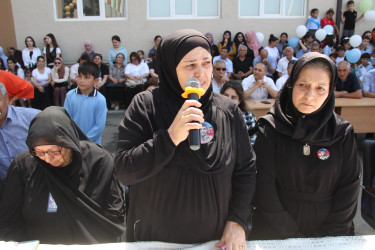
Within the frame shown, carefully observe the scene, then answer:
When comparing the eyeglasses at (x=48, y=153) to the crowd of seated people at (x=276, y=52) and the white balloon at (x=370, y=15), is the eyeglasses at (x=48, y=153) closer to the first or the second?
the crowd of seated people at (x=276, y=52)

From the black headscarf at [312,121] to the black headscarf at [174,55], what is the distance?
515mm

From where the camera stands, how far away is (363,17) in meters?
10.4

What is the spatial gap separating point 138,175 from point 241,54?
8150 millimetres

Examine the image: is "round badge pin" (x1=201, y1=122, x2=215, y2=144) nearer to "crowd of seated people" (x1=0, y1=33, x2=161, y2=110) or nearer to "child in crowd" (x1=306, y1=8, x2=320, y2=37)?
"crowd of seated people" (x1=0, y1=33, x2=161, y2=110)

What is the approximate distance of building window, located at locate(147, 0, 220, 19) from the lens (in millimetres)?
10148

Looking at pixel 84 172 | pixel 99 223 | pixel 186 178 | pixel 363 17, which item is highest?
pixel 363 17

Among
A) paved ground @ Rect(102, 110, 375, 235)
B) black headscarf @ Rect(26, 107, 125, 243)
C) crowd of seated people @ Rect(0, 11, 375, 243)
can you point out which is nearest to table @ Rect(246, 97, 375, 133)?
paved ground @ Rect(102, 110, 375, 235)

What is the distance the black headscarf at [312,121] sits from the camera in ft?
5.35

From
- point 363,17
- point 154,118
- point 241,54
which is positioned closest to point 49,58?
point 241,54

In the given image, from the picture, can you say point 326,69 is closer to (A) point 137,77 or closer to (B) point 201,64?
(B) point 201,64

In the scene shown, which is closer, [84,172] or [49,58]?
[84,172]

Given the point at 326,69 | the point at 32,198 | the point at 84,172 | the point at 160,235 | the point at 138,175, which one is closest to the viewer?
the point at 138,175

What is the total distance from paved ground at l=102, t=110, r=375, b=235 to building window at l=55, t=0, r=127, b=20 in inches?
147

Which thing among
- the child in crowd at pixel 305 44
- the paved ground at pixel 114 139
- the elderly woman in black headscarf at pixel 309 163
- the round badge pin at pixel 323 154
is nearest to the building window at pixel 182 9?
the child in crowd at pixel 305 44
